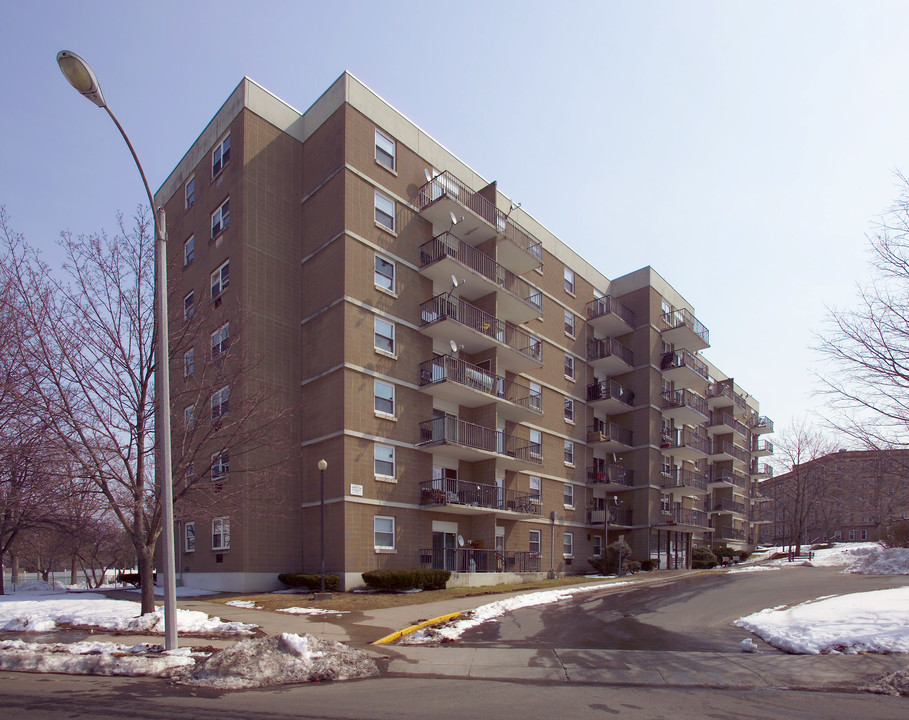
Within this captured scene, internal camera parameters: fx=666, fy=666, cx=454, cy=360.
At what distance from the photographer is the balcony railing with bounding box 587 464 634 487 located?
40125 millimetres

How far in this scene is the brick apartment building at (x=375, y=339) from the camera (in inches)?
1012

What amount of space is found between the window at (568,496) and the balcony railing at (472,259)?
35.5 feet

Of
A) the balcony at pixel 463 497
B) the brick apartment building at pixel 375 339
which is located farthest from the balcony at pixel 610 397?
the balcony at pixel 463 497

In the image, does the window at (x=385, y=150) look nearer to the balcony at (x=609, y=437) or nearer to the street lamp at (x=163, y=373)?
the street lamp at (x=163, y=373)

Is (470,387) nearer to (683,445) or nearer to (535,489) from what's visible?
(535,489)

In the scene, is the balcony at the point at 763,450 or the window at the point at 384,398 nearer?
the window at the point at 384,398

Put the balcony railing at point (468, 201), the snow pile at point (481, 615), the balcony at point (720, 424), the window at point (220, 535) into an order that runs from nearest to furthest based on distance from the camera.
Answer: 1. the snow pile at point (481, 615)
2. the window at point (220, 535)
3. the balcony railing at point (468, 201)
4. the balcony at point (720, 424)

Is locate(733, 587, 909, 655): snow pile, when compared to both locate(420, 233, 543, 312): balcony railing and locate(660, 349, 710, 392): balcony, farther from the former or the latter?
locate(660, 349, 710, 392): balcony

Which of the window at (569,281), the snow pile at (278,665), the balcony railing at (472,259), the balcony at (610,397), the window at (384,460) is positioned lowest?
the snow pile at (278,665)

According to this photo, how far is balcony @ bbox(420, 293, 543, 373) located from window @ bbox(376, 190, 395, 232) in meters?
3.80

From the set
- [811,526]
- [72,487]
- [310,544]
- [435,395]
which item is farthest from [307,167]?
[811,526]

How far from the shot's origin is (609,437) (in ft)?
137

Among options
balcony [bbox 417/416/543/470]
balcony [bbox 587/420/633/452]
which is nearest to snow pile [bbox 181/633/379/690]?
balcony [bbox 417/416/543/470]

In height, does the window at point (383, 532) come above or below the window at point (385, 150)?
below
